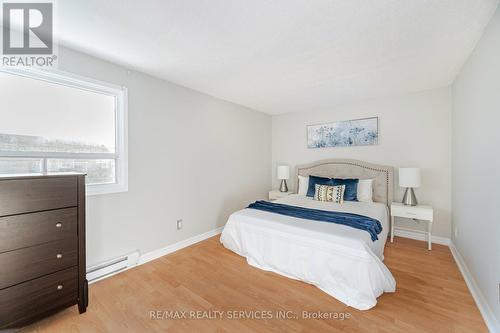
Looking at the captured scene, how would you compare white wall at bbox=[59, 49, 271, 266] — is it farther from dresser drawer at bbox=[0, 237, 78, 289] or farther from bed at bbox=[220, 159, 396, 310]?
bed at bbox=[220, 159, 396, 310]

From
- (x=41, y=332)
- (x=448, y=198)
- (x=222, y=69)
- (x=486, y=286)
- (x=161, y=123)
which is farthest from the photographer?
(x=448, y=198)

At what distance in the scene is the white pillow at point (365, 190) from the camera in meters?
3.37

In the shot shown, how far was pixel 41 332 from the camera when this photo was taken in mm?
1527

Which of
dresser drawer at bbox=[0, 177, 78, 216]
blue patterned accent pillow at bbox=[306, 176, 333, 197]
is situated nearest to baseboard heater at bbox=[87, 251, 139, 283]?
dresser drawer at bbox=[0, 177, 78, 216]

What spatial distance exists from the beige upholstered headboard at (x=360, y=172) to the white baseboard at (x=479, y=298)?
45.6 inches

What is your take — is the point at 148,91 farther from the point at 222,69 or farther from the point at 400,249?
the point at 400,249

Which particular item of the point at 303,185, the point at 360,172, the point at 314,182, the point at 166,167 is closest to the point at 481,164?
the point at 360,172

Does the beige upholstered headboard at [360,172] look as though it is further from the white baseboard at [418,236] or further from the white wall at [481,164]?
the white wall at [481,164]

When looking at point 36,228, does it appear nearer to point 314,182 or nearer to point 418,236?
point 314,182

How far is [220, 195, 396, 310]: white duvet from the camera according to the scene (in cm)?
180

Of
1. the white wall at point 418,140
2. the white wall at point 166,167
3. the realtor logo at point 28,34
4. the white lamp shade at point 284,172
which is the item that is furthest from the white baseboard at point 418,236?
the realtor logo at point 28,34

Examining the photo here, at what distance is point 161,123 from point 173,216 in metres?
1.31

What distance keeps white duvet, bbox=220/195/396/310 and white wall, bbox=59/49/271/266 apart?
0.82 metres

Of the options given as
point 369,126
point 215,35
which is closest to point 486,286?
point 369,126
